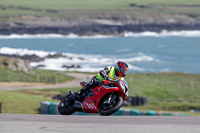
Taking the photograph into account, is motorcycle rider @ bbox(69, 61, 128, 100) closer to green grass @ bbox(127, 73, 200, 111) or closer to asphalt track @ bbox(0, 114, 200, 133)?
asphalt track @ bbox(0, 114, 200, 133)

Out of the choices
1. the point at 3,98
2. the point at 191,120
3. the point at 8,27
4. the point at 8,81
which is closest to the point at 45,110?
the point at 3,98

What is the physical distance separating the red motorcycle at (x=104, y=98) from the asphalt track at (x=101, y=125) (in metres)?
1.18

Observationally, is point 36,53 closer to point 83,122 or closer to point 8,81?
point 8,81

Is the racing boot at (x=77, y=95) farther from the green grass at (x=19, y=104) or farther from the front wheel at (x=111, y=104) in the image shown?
the green grass at (x=19, y=104)

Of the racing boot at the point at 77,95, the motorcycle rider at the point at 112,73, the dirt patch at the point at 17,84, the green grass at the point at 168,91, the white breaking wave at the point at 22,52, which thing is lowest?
the green grass at the point at 168,91

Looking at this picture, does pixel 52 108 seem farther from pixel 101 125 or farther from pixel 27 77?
pixel 27 77

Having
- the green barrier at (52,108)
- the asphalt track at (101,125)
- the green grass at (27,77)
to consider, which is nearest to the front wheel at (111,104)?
the asphalt track at (101,125)

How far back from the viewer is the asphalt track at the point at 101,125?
9961mm

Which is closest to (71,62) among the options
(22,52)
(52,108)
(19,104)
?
(22,52)

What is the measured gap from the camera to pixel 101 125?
10.6m

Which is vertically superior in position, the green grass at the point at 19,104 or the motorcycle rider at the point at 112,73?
the motorcycle rider at the point at 112,73

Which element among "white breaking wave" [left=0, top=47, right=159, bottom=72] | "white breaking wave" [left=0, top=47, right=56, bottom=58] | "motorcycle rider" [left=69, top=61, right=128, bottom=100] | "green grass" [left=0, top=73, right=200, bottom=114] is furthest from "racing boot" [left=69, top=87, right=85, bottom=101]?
"white breaking wave" [left=0, top=47, right=56, bottom=58]

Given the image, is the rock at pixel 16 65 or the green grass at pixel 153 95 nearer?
the green grass at pixel 153 95

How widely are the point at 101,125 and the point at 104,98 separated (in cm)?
294
